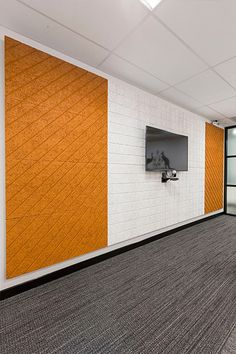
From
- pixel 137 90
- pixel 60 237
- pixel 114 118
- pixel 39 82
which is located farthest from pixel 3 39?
pixel 60 237

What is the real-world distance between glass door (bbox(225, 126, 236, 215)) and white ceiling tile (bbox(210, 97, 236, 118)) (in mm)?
1238

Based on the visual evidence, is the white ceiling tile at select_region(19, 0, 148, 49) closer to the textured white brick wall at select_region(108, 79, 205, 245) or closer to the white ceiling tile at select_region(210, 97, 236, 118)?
the textured white brick wall at select_region(108, 79, 205, 245)

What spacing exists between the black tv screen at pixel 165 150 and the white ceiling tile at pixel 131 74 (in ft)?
2.20

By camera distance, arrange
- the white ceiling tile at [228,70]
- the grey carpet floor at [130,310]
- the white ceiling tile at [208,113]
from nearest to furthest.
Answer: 1. the grey carpet floor at [130,310]
2. the white ceiling tile at [228,70]
3. the white ceiling tile at [208,113]

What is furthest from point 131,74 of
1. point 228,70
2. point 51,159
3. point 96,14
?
point 51,159

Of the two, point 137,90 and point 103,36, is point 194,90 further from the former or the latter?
point 103,36

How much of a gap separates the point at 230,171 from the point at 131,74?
4.51m

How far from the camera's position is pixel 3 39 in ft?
5.61

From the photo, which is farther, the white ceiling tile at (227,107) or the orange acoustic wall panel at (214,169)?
the orange acoustic wall panel at (214,169)

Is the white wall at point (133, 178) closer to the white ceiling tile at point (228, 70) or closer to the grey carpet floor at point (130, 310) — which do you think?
the grey carpet floor at point (130, 310)

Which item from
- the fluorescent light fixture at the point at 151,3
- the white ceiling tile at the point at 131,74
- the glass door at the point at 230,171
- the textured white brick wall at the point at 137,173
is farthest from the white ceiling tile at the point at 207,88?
the glass door at the point at 230,171

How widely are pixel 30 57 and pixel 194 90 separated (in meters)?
2.54

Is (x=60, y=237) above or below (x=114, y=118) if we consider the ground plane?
below

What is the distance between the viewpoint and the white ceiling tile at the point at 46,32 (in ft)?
5.05
